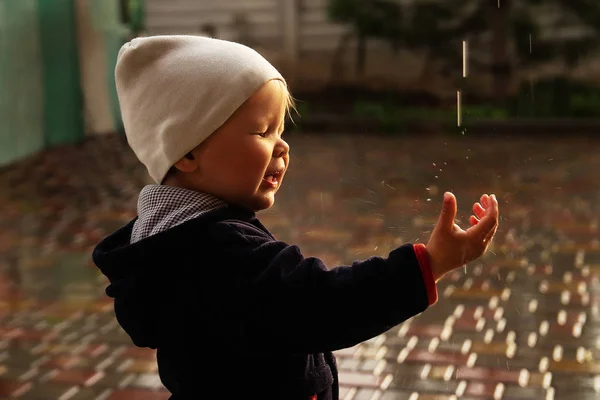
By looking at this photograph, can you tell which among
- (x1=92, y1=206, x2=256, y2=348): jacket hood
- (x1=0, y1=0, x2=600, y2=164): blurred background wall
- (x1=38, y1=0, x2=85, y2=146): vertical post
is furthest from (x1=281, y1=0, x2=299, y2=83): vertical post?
(x1=38, y1=0, x2=85, y2=146): vertical post

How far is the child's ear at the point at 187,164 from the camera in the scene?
4.34 feet

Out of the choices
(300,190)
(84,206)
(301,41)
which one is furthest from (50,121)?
(300,190)

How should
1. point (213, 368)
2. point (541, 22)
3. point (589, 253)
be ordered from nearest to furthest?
point (213, 368), point (541, 22), point (589, 253)

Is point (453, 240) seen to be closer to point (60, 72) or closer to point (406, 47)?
point (406, 47)

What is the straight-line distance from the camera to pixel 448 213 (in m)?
1.19

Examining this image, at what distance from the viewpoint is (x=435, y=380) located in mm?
2654

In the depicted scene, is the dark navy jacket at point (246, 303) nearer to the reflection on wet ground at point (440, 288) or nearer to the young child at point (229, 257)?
the young child at point (229, 257)

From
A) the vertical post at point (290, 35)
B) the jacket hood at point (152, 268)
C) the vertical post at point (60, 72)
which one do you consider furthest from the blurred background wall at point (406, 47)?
the jacket hood at point (152, 268)

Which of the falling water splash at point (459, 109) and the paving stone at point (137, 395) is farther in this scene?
the paving stone at point (137, 395)

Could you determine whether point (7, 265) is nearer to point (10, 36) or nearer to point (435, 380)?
point (10, 36)

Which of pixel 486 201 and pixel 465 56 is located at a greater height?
pixel 486 201

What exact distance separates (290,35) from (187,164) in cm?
182

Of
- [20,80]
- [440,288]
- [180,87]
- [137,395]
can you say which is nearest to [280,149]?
[180,87]

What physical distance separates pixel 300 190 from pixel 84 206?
2.74 meters
